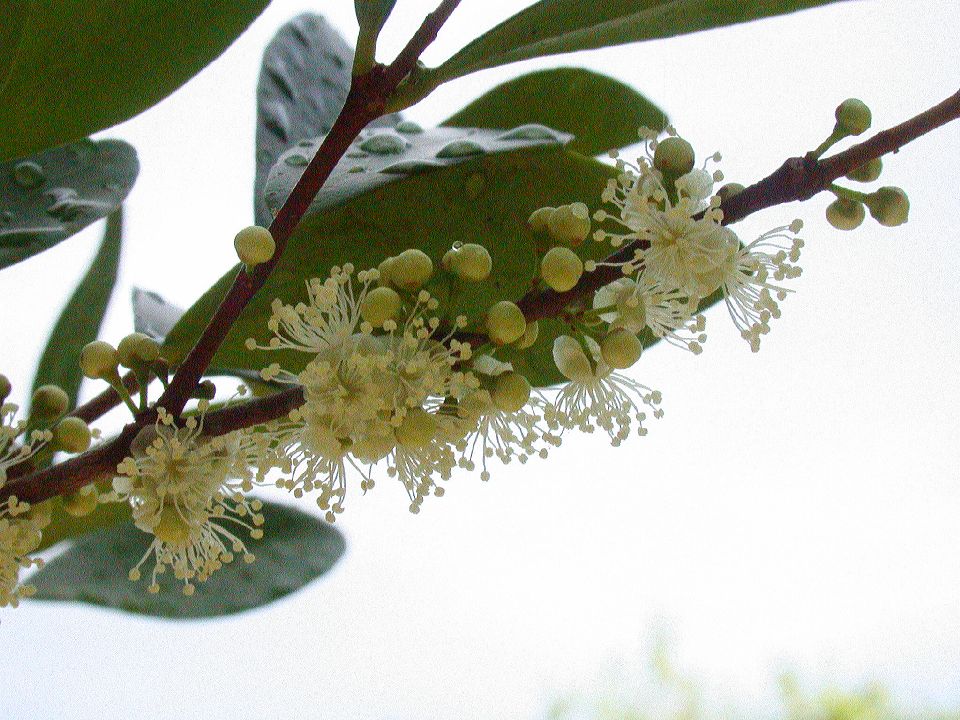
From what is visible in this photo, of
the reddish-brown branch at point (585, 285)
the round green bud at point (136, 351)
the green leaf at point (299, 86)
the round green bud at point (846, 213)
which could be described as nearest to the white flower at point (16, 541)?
the reddish-brown branch at point (585, 285)

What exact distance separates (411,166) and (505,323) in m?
0.17

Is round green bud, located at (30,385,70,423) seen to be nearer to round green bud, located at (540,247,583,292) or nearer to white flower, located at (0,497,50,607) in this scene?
white flower, located at (0,497,50,607)

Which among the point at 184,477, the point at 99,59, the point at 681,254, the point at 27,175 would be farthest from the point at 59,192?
the point at 681,254

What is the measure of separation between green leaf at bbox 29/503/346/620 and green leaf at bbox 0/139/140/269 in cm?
37

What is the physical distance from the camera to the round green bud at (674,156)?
0.71 metres

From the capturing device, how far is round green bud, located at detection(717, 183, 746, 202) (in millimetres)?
722

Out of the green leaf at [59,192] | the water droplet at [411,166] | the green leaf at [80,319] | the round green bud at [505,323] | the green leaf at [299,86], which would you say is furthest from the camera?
the green leaf at [80,319]

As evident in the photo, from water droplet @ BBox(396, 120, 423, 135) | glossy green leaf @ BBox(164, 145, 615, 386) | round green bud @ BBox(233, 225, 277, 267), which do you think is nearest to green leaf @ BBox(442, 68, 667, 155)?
water droplet @ BBox(396, 120, 423, 135)

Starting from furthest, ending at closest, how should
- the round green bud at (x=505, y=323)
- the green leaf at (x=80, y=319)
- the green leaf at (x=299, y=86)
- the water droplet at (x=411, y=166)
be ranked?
the green leaf at (x=80, y=319) < the green leaf at (x=299, y=86) < the water droplet at (x=411, y=166) < the round green bud at (x=505, y=323)

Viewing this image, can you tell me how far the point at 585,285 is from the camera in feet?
2.16

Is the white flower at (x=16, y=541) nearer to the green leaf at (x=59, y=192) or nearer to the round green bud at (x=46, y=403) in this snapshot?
the round green bud at (x=46, y=403)

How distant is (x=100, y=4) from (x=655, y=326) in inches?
20.3

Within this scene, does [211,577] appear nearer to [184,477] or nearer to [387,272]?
[184,477]

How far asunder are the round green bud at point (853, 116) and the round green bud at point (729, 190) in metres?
0.08
